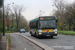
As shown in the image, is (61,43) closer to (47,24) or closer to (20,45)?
(20,45)

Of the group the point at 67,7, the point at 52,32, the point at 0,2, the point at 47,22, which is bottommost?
the point at 52,32

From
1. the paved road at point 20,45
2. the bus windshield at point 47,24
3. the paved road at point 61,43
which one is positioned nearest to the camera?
the paved road at point 61,43

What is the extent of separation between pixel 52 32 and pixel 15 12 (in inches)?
2448

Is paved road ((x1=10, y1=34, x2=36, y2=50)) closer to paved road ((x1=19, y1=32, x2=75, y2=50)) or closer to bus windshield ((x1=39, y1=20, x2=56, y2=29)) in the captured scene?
paved road ((x1=19, y1=32, x2=75, y2=50))

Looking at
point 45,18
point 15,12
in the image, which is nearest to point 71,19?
point 15,12

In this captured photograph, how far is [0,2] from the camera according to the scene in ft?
56.1

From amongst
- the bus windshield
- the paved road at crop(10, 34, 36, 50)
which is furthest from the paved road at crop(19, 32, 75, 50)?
the bus windshield

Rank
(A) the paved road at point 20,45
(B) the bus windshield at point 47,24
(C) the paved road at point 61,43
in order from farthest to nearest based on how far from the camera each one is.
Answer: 1. (B) the bus windshield at point 47,24
2. (A) the paved road at point 20,45
3. (C) the paved road at point 61,43

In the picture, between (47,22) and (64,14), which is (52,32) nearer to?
(47,22)

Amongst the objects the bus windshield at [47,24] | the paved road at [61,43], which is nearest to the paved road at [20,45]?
the paved road at [61,43]

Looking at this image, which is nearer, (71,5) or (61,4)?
(61,4)

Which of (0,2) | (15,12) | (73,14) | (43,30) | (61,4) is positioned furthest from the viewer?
(15,12)

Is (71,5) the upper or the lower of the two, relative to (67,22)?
upper

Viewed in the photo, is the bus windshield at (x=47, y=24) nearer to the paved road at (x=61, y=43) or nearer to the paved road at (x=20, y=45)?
the paved road at (x=61, y=43)
